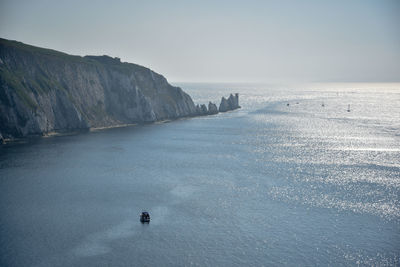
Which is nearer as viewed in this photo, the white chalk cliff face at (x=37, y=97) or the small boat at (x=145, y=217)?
the small boat at (x=145, y=217)

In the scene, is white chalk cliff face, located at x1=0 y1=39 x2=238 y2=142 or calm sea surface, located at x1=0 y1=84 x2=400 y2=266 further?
white chalk cliff face, located at x1=0 y1=39 x2=238 y2=142

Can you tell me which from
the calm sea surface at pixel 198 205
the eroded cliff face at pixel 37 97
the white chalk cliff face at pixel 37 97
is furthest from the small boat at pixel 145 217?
the eroded cliff face at pixel 37 97

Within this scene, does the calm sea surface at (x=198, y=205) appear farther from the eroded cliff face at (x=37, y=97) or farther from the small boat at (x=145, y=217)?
the eroded cliff face at (x=37, y=97)

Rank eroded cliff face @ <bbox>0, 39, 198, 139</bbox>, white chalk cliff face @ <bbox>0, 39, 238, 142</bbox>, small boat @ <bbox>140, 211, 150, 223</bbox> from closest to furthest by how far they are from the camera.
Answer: small boat @ <bbox>140, 211, 150, 223</bbox>, white chalk cliff face @ <bbox>0, 39, 238, 142</bbox>, eroded cliff face @ <bbox>0, 39, 198, 139</bbox>

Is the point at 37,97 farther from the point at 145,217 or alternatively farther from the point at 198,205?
the point at 145,217

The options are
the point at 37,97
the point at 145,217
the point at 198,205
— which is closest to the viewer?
the point at 145,217


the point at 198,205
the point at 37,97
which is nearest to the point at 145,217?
the point at 198,205

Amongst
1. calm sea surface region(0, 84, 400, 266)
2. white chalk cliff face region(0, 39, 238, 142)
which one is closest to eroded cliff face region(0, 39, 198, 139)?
white chalk cliff face region(0, 39, 238, 142)

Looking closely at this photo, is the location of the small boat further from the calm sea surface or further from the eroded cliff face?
the eroded cliff face

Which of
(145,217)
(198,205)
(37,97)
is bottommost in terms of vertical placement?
(198,205)
